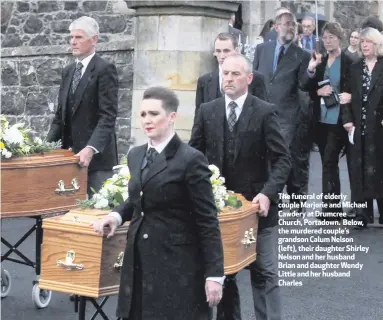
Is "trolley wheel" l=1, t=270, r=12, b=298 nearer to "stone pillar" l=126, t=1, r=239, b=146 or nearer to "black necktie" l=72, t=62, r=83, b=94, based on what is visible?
"black necktie" l=72, t=62, r=83, b=94

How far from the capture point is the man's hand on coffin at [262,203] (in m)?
7.04

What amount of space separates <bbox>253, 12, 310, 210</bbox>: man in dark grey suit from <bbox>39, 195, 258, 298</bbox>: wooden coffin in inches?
220

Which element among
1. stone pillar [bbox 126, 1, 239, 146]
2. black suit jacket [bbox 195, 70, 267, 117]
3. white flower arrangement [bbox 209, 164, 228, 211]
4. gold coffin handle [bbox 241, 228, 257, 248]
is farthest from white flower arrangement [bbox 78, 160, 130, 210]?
stone pillar [bbox 126, 1, 239, 146]

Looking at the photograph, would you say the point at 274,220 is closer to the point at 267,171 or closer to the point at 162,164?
the point at 267,171

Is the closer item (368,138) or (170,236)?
(170,236)

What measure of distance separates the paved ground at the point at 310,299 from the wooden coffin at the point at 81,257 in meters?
2.02

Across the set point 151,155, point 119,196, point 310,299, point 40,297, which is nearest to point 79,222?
point 119,196

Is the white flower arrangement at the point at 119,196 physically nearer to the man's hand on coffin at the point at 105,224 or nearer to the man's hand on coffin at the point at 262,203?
the man's hand on coffin at the point at 262,203

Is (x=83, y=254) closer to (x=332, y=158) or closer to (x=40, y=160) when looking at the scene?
(x=40, y=160)

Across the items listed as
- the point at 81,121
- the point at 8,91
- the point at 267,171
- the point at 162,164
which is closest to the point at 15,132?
the point at 81,121

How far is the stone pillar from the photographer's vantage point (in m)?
Answer: 11.2

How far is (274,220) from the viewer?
7.36 m

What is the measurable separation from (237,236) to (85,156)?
89.7 inches

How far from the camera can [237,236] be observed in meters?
6.59
